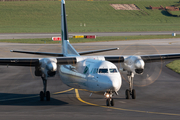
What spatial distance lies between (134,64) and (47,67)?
271 inches

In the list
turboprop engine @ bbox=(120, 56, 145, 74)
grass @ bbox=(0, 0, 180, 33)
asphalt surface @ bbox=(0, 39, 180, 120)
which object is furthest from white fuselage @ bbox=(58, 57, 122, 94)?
grass @ bbox=(0, 0, 180, 33)

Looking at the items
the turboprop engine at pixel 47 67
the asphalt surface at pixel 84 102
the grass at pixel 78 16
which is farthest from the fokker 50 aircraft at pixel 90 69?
the grass at pixel 78 16

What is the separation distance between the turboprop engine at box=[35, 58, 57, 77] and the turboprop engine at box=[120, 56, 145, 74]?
6.00m

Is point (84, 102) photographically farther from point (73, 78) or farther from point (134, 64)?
point (134, 64)

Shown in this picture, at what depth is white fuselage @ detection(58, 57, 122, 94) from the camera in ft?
65.7

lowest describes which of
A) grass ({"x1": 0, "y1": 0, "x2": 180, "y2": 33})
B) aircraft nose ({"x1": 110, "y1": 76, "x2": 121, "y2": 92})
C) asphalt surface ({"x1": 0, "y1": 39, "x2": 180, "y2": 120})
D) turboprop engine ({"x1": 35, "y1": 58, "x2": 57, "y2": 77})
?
Answer: asphalt surface ({"x1": 0, "y1": 39, "x2": 180, "y2": 120})

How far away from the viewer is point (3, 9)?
175m

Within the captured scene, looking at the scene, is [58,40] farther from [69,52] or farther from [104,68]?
[104,68]

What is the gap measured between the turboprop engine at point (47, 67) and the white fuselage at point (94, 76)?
2.02 metres

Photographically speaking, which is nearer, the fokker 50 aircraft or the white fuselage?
the white fuselage

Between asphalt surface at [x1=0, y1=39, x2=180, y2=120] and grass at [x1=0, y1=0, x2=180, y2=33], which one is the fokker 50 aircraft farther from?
grass at [x1=0, y1=0, x2=180, y2=33]

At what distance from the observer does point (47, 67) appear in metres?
21.9

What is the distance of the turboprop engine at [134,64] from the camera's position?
23.1 m

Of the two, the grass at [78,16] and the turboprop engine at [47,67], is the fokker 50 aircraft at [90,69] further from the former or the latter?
the grass at [78,16]
